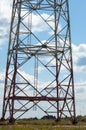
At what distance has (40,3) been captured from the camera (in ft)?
163

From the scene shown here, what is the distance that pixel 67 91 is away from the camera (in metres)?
48.0

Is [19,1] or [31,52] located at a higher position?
[19,1]

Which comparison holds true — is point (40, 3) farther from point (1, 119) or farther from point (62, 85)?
point (1, 119)

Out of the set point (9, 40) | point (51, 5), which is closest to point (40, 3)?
point (51, 5)

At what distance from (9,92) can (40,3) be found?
419 inches

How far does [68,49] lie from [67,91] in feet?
15.1

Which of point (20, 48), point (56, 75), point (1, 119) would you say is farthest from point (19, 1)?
point (1, 119)

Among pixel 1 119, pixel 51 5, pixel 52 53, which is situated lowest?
pixel 1 119

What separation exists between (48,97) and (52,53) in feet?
15.8

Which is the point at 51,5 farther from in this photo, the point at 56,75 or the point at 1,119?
the point at 1,119

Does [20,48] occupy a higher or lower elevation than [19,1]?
lower

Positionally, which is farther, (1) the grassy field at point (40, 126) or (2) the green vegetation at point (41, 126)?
(2) the green vegetation at point (41, 126)

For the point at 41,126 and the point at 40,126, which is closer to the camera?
the point at 41,126

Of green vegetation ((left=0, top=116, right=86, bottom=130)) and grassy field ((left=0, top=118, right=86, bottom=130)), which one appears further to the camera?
green vegetation ((left=0, top=116, right=86, bottom=130))
